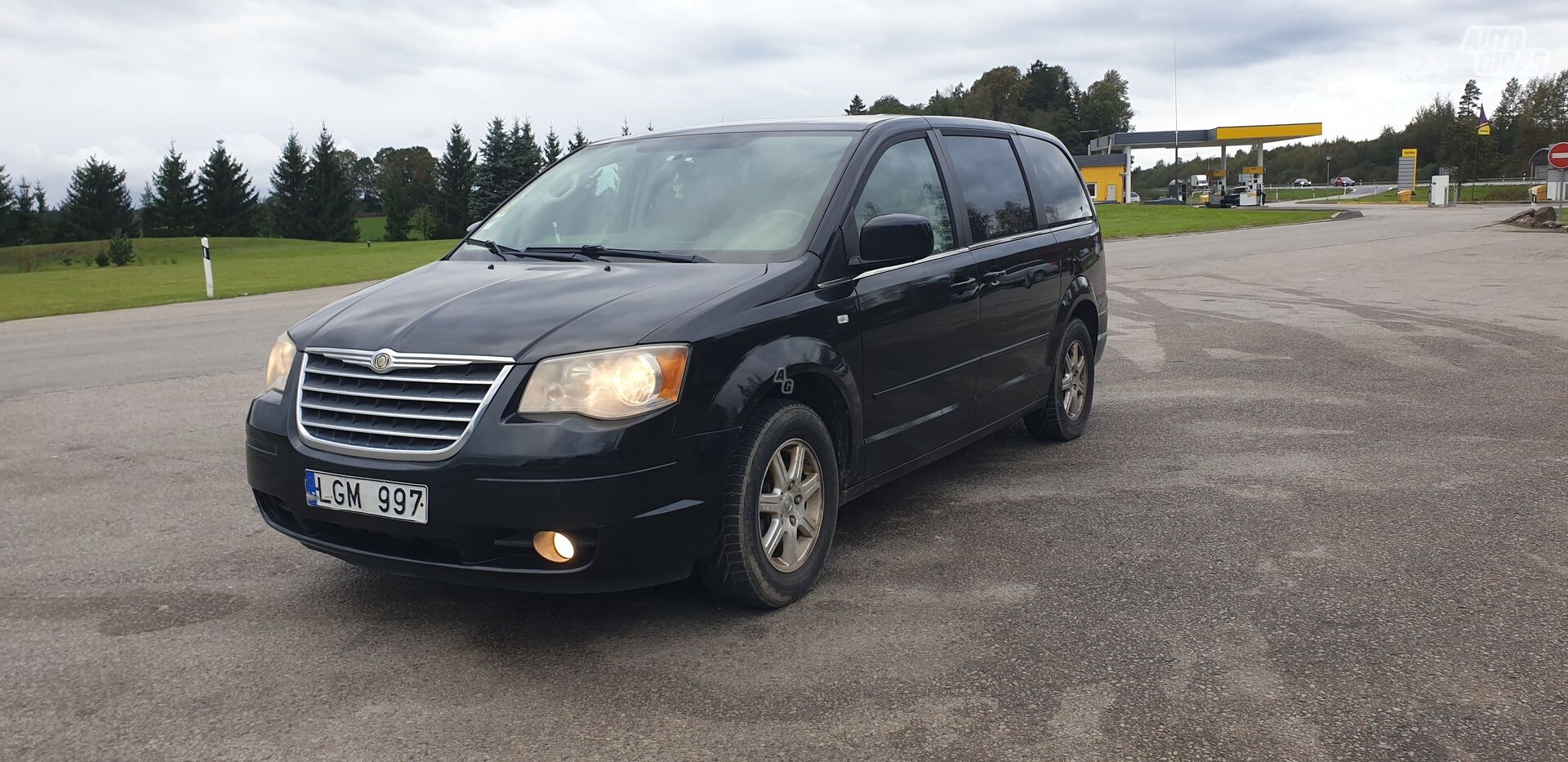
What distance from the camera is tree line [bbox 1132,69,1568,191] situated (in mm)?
90188

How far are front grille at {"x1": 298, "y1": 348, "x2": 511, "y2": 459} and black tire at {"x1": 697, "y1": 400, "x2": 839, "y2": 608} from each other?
0.81 m

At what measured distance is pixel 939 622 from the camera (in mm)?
4000

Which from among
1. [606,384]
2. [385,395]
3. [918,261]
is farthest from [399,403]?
[918,261]

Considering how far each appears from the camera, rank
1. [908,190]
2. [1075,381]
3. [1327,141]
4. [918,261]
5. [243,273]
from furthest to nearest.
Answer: [1327,141] < [243,273] < [1075,381] < [908,190] < [918,261]

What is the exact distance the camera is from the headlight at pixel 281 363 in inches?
166

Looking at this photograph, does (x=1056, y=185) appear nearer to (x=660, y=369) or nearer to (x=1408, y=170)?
(x=660, y=369)

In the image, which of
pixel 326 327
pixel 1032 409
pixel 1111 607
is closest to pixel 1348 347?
pixel 1032 409

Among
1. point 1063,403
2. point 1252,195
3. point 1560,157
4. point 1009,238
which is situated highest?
point 1560,157

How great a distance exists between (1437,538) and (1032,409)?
2081mm

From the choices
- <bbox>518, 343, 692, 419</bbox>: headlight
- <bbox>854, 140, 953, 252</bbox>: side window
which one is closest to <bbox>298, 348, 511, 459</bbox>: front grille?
<bbox>518, 343, 692, 419</bbox>: headlight

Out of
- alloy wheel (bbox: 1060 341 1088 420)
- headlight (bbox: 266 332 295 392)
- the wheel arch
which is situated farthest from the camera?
alloy wheel (bbox: 1060 341 1088 420)

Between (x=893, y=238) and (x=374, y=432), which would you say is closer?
(x=374, y=432)

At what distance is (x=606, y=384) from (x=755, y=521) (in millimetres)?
696

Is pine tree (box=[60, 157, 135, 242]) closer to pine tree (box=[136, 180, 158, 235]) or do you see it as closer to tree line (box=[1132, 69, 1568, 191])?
pine tree (box=[136, 180, 158, 235])
